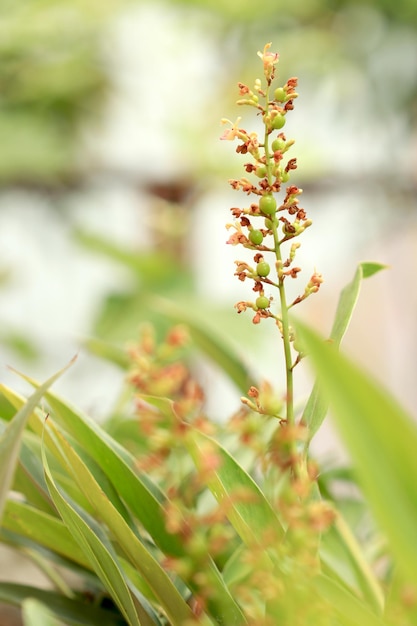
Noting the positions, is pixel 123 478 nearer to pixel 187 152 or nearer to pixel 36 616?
pixel 36 616

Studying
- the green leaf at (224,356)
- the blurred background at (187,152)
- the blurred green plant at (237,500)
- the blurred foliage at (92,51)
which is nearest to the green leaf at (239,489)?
the blurred green plant at (237,500)

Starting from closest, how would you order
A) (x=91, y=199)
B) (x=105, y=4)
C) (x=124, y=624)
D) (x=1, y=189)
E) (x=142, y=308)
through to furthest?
(x=124, y=624) < (x=142, y=308) < (x=105, y=4) < (x=1, y=189) < (x=91, y=199)

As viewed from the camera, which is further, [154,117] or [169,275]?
[154,117]

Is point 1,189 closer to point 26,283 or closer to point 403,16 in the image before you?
point 26,283

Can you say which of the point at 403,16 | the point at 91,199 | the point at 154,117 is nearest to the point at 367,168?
the point at 403,16

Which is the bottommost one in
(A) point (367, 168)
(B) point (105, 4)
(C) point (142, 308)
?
(C) point (142, 308)

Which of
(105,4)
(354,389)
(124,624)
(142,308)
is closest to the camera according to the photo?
(354,389)

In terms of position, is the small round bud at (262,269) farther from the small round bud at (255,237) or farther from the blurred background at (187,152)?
the blurred background at (187,152)

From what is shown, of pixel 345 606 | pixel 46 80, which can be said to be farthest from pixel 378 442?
pixel 46 80
